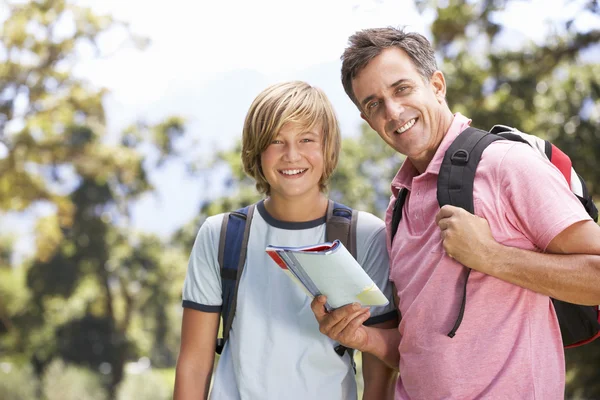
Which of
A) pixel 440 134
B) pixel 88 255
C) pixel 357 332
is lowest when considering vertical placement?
pixel 88 255

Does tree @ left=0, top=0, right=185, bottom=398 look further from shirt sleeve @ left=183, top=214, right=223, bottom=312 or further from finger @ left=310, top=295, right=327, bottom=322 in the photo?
finger @ left=310, top=295, right=327, bottom=322

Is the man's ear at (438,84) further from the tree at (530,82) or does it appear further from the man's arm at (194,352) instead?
the tree at (530,82)

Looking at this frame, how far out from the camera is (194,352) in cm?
208

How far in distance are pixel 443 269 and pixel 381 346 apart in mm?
405

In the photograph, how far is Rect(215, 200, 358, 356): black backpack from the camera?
2055mm

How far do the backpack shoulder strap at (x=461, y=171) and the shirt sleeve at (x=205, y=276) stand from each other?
2.46ft

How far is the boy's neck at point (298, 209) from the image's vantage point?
2.11 meters

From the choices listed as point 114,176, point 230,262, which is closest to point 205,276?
point 230,262

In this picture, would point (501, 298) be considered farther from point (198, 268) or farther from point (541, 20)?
point (541, 20)

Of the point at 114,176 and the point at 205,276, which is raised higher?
the point at 205,276

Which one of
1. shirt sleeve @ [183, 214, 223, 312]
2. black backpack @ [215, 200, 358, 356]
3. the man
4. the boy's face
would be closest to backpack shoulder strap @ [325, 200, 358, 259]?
black backpack @ [215, 200, 358, 356]

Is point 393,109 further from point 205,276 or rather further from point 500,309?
point 205,276

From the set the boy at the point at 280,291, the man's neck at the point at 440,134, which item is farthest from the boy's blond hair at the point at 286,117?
the man's neck at the point at 440,134

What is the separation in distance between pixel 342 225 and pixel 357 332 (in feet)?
1.12
